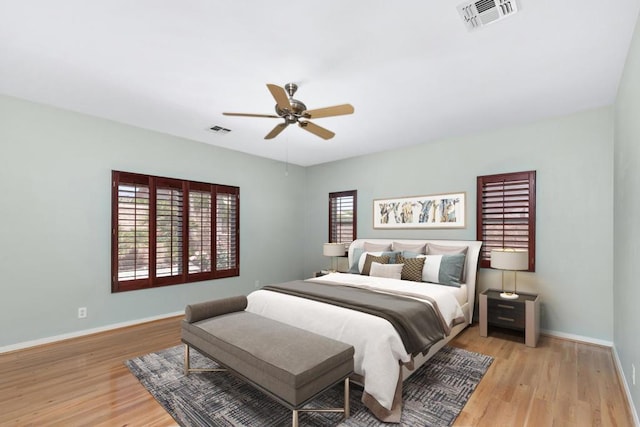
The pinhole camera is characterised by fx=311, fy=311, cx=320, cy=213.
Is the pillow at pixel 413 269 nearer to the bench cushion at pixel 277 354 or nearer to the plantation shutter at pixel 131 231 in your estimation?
the bench cushion at pixel 277 354

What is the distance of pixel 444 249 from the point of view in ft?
14.2

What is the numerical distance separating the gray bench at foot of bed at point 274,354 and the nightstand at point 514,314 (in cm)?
237

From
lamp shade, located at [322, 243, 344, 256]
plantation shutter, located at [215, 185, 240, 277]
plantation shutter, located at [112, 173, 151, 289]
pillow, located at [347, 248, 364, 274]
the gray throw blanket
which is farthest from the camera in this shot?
lamp shade, located at [322, 243, 344, 256]

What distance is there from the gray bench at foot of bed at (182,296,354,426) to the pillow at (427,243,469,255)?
2.57 m

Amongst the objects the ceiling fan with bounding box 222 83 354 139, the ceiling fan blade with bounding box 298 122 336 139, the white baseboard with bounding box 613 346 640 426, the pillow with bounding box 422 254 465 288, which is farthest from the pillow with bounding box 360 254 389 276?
the white baseboard with bounding box 613 346 640 426

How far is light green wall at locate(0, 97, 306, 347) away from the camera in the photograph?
3.35m

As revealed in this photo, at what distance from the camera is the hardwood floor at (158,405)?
2.20 m

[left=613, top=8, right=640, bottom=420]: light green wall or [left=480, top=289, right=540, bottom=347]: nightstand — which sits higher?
[left=613, top=8, right=640, bottom=420]: light green wall

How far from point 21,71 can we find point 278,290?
3.17 meters

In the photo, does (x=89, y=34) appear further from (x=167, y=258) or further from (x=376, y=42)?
(x=167, y=258)

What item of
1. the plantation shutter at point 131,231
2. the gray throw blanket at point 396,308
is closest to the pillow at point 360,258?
the gray throw blanket at point 396,308

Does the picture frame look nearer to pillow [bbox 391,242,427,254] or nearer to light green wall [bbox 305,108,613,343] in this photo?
light green wall [bbox 305,108,613,343]

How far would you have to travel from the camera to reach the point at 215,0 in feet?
6.32

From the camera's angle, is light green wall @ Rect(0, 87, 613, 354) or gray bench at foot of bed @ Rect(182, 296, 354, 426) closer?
gray bench at foot of bed @ Rect(182, 296, 354, 426)
